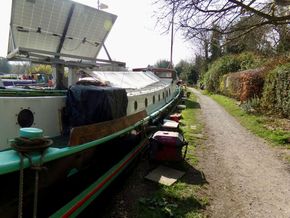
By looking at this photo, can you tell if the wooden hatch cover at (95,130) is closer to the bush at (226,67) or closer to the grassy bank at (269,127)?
the grassy bank at (269,127)

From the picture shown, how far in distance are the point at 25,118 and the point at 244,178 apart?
387cm

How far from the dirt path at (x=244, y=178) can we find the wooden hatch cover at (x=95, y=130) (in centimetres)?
177

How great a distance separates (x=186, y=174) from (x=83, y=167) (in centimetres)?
230

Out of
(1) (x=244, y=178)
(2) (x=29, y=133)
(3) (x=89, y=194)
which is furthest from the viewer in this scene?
(1) (x=244, y=178)

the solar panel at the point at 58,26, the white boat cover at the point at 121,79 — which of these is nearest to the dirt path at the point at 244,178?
the white boat cover at the point at 121,79

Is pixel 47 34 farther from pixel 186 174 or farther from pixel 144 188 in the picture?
pixel 186 174

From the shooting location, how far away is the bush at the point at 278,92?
1082cm

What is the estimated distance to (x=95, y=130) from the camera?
3982 millimetres

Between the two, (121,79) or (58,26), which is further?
(121,79)

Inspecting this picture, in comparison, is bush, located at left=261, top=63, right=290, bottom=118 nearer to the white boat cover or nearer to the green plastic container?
the white boat cover

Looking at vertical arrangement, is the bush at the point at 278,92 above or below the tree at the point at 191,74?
below

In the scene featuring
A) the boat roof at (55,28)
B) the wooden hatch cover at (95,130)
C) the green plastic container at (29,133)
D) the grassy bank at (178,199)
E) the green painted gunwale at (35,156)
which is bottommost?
the grassy bank at (178,199)

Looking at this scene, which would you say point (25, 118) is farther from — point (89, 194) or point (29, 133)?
point (89, 194)

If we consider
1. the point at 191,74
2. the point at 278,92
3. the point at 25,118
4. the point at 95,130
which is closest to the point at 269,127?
the point at 278,92
